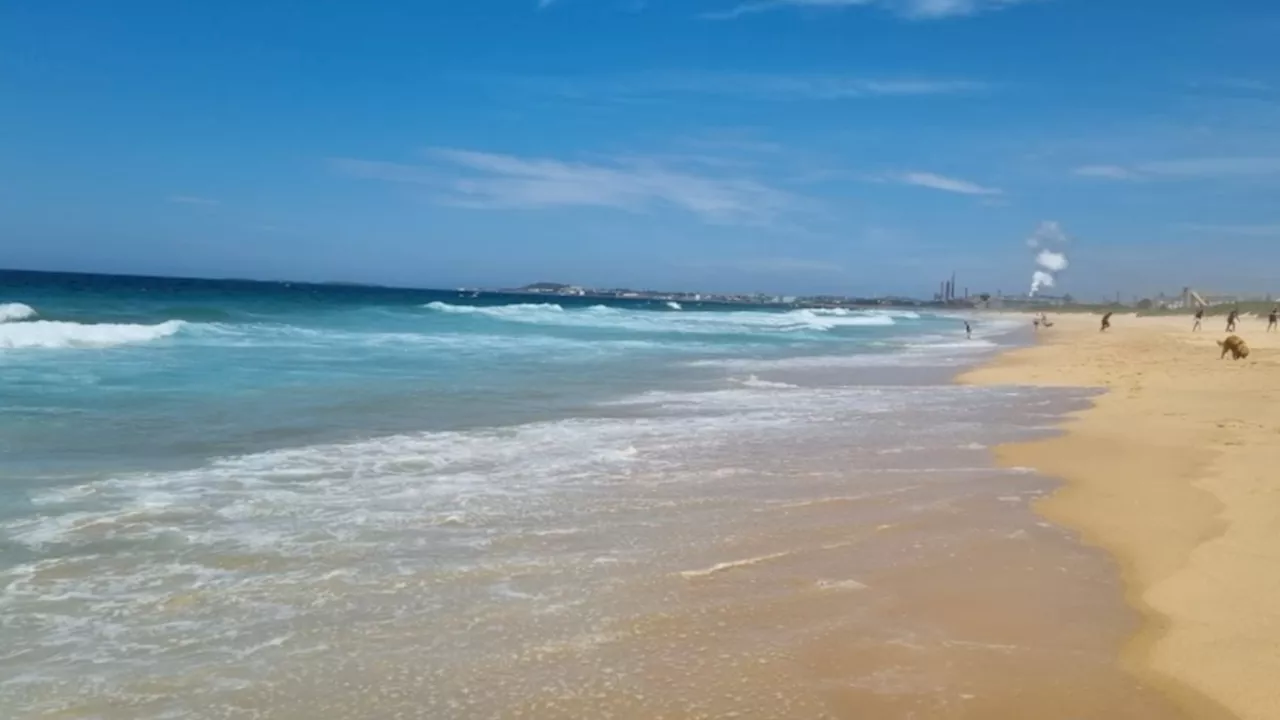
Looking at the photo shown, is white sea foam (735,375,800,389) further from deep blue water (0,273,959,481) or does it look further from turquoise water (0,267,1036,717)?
deep blue water (0,273,959,481)

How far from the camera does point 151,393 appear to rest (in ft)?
45.5

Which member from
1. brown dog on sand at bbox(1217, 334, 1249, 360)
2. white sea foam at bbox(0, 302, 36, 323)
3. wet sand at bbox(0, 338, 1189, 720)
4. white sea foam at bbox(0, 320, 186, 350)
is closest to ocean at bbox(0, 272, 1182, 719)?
wet sand at bbox(0, 338, 1189, 720)

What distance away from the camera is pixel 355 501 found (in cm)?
739

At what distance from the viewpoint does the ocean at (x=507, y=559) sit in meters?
4.15

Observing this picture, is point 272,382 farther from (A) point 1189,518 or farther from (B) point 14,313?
(B) point 14,313

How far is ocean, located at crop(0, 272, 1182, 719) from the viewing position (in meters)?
4.15

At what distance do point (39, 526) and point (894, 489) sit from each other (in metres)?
6.44

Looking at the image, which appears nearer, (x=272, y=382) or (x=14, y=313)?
(x=272, y=382)

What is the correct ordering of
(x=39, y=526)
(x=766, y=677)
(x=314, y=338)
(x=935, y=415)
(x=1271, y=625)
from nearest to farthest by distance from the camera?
(x=766, y=677)
(x=1271, y=625)
(x=39, y=526)
(x=935, y=415)
(x=314, y=338)

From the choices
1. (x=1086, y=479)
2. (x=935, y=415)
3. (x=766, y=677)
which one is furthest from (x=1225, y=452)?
(x=766, y=677)

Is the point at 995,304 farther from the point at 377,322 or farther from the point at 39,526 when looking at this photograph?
the point at 39,526

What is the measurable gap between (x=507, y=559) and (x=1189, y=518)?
5140mm

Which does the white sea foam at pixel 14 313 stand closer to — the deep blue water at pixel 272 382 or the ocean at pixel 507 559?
the deep blue water at pixel 272 382

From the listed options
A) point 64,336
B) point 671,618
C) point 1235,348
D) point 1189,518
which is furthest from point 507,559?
point 1235,348
